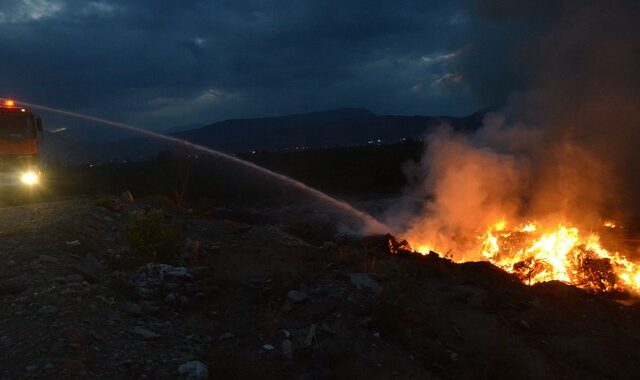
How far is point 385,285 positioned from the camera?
30.4 ft

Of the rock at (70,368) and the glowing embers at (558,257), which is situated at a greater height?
the rock at (70,368)

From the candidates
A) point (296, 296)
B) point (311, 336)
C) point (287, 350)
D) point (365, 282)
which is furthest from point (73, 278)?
point (365, 282)

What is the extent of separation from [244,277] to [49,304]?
3309mm

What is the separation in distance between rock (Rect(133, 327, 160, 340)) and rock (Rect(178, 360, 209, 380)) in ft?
2.67

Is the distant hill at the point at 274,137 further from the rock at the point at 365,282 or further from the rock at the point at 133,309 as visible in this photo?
the rock at the point at 133,309

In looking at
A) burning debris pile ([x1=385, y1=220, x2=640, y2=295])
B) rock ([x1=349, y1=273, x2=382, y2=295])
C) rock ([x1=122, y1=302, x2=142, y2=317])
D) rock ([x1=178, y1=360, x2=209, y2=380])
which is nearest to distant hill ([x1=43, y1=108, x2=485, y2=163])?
burning debris pile ([x1=385, y1=220, x2=640, y2=295])

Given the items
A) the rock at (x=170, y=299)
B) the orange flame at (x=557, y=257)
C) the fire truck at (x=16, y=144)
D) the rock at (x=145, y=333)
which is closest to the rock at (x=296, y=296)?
the rock at (x=170, y=299)

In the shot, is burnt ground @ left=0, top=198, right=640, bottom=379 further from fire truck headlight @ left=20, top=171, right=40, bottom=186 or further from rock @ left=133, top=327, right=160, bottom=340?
fire truck headlight @ left=20, top=171, right=40, bottom=186

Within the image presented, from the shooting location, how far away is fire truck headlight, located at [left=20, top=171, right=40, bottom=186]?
18.0m

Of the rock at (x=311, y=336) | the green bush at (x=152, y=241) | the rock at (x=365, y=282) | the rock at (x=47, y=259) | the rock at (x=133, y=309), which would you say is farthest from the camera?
the green bush at (x=152, y=241)

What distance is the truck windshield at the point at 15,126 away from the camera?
17.4 m

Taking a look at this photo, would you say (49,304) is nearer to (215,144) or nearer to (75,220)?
(75,220)

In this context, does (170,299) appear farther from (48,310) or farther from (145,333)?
(48,310)

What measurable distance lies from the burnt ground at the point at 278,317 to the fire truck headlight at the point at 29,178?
731cm
